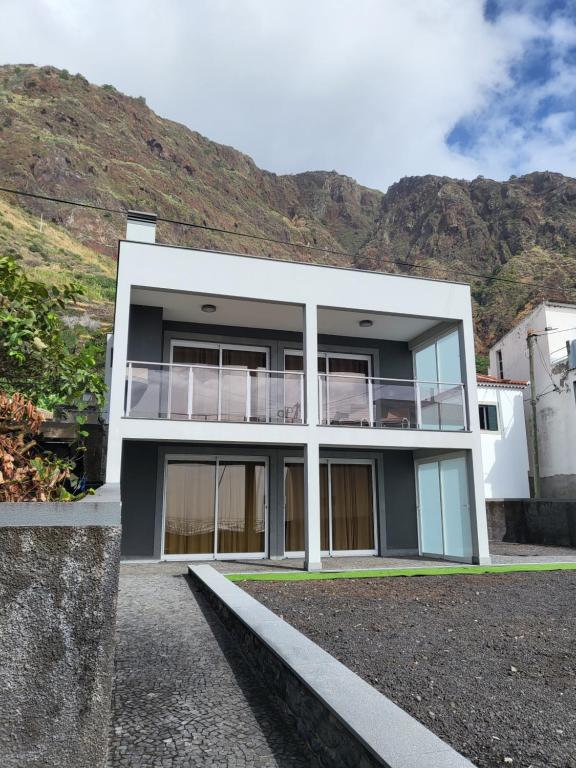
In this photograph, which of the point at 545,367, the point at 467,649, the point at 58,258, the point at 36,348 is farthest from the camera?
the point at 58,258

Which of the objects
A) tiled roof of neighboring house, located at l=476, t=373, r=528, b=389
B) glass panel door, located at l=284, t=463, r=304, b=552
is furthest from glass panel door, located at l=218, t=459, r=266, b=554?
tiled roof of neighboring house, located at l=476, t=373, r=528, b=389

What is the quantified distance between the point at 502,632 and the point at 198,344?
29.0 feet

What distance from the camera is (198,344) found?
41.7ft

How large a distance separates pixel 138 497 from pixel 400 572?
5.20 m

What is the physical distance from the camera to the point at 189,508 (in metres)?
11.9

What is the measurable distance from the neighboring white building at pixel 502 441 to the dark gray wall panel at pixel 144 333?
44.5ft

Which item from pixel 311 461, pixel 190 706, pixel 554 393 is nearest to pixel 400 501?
pixel 311 461

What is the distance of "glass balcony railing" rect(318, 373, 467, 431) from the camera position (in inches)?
466

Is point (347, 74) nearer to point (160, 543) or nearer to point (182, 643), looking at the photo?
point (160, 543)

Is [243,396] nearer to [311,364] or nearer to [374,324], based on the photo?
[311,364]

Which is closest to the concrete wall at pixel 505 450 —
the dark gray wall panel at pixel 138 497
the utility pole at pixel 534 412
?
the utility pole at pixel 534 412

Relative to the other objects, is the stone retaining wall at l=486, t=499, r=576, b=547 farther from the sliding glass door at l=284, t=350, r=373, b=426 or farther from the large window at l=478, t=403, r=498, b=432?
the sliding glass door at l=284, t=350, r=373, b=426

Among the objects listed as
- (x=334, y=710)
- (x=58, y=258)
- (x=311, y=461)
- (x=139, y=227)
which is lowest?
(x=334, y=710)

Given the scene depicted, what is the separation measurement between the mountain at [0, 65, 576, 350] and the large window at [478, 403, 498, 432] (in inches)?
1013
